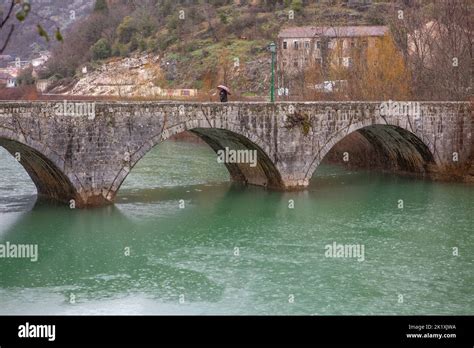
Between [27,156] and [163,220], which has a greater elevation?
[27,156]

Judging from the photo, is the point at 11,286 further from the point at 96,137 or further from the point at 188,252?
the point at 96,137

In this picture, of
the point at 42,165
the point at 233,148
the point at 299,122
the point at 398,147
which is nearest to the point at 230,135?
the point at 233,148

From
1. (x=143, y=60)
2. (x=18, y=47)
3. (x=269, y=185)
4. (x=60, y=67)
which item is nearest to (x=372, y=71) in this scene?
(x=269, y=185)

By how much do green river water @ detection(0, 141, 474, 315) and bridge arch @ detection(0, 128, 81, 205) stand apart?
53 centimetres

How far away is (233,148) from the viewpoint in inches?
987

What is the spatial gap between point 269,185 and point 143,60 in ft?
153

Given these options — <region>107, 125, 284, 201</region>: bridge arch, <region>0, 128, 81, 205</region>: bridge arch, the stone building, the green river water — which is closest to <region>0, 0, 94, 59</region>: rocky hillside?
the stone building

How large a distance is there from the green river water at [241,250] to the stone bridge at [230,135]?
810 mm

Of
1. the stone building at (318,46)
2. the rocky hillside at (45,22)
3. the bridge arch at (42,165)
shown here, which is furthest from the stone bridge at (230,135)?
the rocky hillside at (45,22)

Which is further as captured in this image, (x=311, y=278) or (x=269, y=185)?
(x=269, y=185)

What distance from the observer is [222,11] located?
7175cm

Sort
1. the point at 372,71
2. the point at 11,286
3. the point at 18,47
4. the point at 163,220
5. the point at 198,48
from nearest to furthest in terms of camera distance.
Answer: the point at 11,286
the point at 163,220
the point at 372,71
the point at 198,48
the point at 18,47

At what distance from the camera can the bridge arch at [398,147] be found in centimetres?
2691
